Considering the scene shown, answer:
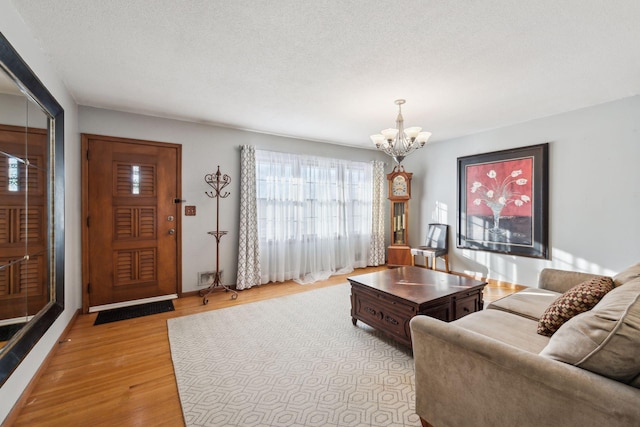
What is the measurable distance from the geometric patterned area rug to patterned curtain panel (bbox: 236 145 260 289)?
95cm

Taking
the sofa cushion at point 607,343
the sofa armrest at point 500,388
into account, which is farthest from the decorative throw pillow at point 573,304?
the sofa armrest at point 500,388

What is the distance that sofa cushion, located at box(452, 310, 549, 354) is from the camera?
1.62m

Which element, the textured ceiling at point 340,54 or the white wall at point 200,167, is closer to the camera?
the textured ceiling at point 340,54

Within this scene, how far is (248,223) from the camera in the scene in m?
4.16

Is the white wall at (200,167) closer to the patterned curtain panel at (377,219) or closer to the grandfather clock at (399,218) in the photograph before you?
the patterned curtain panel at (377,219)

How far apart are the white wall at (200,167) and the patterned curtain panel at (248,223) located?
4.9 inches

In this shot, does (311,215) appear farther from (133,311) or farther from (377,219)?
(133,311)

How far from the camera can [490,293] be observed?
3.84 meters

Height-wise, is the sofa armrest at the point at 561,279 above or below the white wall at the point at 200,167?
below

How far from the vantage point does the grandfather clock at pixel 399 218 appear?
511cm

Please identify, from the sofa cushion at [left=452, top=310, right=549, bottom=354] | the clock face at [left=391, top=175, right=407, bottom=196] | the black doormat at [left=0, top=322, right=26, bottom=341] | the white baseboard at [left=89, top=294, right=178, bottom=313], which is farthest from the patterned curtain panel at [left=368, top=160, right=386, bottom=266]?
the black doormat at [left=0, top=322, right=26, bottom=341]

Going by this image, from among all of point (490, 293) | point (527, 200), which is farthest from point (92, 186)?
point (527, 200)

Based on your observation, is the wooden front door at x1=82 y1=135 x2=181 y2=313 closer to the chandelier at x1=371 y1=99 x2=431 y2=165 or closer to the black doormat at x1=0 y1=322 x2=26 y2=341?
the black doormat at x1=0 y1=322 x2=26 y2=341

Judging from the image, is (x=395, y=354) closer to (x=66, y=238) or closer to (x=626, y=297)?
(x=626, y=297)
